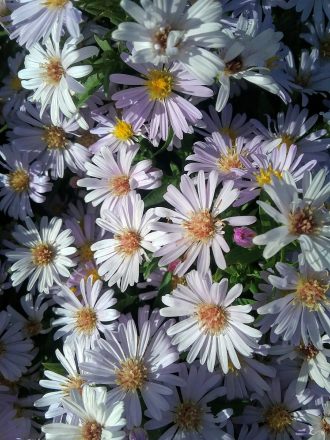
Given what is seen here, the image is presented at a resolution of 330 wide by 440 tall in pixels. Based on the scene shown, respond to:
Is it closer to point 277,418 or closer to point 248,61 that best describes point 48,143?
point 248,61

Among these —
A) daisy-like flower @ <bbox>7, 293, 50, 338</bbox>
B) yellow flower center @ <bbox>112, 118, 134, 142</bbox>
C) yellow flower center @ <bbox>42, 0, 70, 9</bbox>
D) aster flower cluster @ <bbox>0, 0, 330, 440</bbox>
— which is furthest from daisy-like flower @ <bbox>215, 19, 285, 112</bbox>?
daisy-like flower @ <bbox>7, 293, 50, 338</bbox>

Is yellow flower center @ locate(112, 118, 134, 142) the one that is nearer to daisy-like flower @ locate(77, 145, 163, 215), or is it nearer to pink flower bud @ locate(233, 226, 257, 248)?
daisy-like flower @ locate(77, 145, 163, 215)

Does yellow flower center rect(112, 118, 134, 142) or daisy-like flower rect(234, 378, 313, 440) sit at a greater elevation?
yellow flower center rect(112, 118, 134, 142)

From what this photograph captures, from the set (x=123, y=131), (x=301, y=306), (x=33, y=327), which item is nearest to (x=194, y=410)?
(x=301, y=306)

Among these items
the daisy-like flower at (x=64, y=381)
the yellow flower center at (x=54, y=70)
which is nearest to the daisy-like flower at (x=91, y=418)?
the daisy-like flower at (x=64, y=381)

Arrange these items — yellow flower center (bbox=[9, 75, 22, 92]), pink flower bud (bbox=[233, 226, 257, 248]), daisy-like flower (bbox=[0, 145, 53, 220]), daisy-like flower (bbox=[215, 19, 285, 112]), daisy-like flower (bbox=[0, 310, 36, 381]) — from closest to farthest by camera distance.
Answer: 1. pink flower bud (bbox=[233, 226, 257, 248])
2. daisy-like flower (bbox=[215, 19, 285, 112])
3. daisy-like flower (bbox=[0, 310, 36, 381])
4. daisy-like flower (bbox=[0, 145, 53, 220])
5. yellow flower center (bbox=[9, 75, 22, 92])
